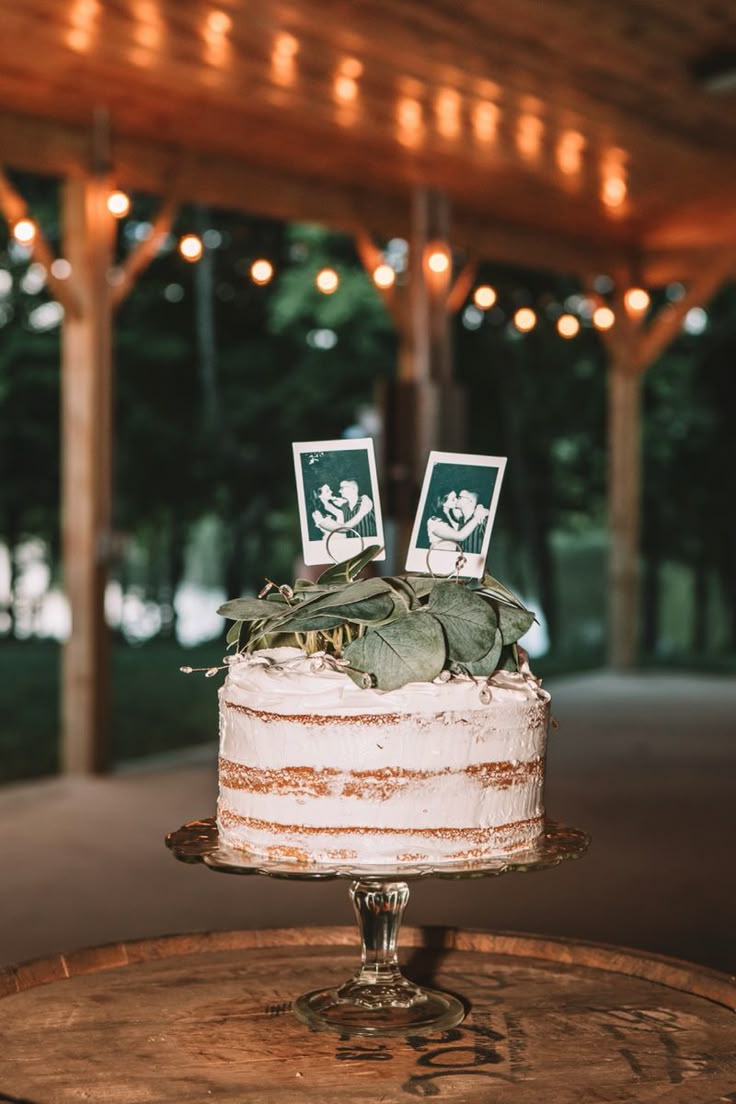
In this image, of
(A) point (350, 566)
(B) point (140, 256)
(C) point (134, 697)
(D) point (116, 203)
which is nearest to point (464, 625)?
(A) point (350, 566)

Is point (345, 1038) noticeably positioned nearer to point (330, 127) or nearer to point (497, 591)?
point (497, 591)

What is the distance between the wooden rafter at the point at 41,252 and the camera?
6.01m

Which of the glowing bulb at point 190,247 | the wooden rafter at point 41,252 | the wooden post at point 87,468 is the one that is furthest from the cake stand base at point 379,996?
the glowing bulb at point 190,247

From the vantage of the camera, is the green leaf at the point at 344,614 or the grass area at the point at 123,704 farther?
the grass area at the point at 123,704

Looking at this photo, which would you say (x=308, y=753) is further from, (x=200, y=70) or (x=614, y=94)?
(x=614, y=94)

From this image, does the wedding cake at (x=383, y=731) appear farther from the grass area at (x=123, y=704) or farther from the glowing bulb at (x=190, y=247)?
the grass area at (x=123, y=704)

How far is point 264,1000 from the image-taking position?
173cm

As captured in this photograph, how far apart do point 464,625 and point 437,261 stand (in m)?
6.56

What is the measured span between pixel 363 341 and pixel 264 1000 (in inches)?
489

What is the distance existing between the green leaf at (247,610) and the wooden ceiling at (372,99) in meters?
4.06

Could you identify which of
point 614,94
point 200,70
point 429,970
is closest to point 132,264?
point 200,70

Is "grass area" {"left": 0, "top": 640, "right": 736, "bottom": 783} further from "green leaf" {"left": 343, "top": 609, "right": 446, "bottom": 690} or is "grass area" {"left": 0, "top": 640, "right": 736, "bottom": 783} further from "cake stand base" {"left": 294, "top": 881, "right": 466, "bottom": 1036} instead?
"green leaf" {"left": 343, "top": 609, "right": 446, "bottom": 690}

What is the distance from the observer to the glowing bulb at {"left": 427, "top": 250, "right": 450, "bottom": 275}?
7.92 metres

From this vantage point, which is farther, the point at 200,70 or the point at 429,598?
the point at 200,70
